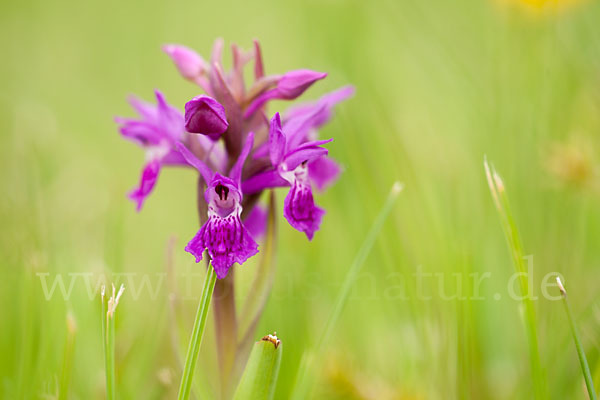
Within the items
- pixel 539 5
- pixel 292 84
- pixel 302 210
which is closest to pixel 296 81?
pixel 292 84

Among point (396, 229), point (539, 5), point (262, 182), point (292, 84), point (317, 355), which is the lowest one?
point (317, 355)

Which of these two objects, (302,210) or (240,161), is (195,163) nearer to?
(240,161)

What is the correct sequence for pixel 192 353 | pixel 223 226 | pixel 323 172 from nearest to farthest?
1. pixel 192 353
2. pixel 223 226
3. pixel 323 172

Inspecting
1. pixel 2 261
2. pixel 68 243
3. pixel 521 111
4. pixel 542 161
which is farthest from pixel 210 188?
pixel 521 111

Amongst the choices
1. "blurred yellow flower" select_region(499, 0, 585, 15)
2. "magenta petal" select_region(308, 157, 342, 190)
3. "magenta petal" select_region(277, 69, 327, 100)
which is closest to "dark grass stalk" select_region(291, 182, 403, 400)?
"magenta petal" select_region(308, 157, 342, 190)

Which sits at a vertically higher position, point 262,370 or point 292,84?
point 292,84

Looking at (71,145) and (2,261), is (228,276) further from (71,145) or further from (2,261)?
(71,145)
